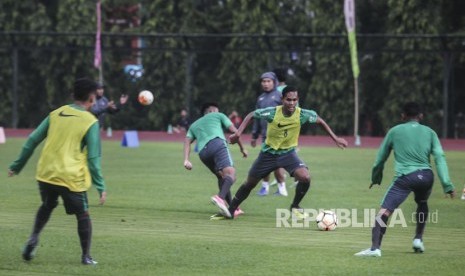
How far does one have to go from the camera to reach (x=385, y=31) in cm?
4850

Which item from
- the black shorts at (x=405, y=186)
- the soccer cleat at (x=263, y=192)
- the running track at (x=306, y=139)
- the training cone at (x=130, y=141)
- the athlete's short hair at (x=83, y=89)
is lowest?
the running track at (x=306, y=139)

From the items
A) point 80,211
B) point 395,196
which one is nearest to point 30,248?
point 80,211

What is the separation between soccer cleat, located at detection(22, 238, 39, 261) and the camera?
12.5m

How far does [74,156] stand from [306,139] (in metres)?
33.3

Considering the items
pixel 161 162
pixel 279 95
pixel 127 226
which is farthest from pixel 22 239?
pixel 161 162

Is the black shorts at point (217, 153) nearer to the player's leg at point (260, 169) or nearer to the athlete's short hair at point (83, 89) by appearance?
the player's leg at point (260, 169)

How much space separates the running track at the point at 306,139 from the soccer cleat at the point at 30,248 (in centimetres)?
2873

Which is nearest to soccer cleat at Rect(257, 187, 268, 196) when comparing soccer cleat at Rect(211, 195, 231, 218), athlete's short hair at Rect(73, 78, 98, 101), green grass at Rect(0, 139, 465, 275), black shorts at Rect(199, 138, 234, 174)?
green grass at Rect(0, 139, 465, 275)

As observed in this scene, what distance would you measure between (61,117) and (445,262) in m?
4.49

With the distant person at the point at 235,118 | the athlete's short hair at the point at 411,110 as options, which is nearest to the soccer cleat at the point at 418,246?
the athlete's short hair at the point at 411,110

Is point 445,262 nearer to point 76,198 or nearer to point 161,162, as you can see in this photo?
point 76,198

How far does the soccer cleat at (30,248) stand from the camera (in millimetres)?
12508

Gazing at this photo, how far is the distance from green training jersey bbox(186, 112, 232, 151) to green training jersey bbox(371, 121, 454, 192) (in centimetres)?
542

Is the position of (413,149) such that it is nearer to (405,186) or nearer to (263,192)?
(405,186)
